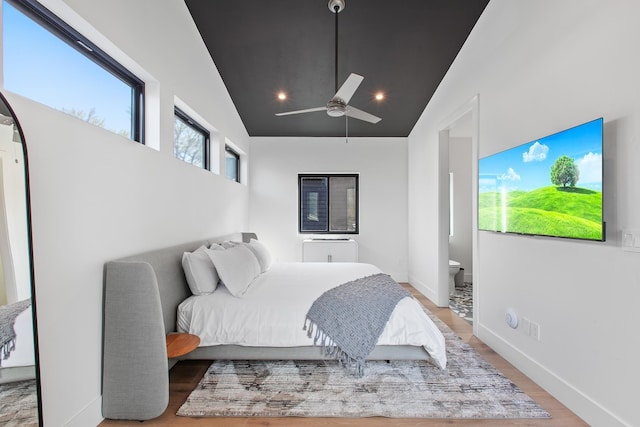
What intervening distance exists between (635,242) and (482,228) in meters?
1.42

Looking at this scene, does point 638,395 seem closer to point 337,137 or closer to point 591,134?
point 591,134

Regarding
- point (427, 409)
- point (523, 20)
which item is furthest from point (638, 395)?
point (523, 20)

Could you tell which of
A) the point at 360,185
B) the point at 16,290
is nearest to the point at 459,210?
the point at 360,185

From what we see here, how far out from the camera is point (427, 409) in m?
1.99

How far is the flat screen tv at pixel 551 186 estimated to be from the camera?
1.79m

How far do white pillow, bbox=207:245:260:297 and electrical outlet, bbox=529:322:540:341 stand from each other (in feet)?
7.44

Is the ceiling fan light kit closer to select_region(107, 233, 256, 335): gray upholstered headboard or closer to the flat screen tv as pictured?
the flat screen tv

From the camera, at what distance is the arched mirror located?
4.13 feet

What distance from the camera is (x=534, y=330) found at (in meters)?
2.33

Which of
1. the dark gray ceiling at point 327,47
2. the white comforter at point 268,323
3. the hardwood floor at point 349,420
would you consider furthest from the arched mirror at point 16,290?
the dark gray ceiling at point 327,47

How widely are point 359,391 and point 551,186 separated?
1.92m

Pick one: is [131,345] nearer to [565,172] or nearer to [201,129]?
[201,129]

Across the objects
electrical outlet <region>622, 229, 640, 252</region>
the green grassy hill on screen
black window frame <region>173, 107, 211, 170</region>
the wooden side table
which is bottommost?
the wooden side table

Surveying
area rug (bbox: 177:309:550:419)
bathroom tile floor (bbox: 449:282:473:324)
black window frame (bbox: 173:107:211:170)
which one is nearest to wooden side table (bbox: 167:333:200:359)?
area rug (bbox: 177:309:550:419)
